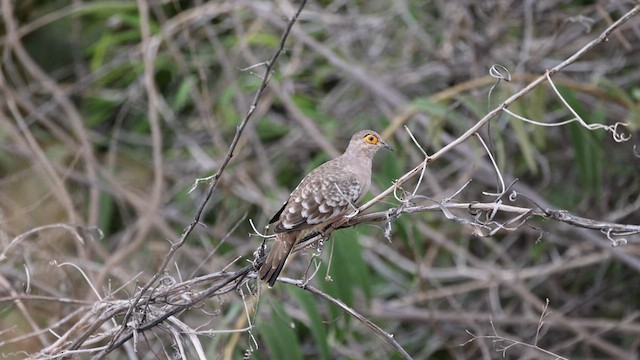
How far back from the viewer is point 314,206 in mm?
3928

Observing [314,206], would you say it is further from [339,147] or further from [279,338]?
[339,147]

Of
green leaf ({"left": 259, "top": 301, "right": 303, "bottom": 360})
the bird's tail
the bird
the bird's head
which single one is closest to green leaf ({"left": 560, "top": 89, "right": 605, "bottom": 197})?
the bird's head

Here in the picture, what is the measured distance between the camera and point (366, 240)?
6.57m

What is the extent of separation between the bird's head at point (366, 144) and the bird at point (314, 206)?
0.32 meters

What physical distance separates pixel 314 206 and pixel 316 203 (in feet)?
0.06

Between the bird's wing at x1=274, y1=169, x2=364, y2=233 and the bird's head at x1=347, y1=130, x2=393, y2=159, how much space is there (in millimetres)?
631

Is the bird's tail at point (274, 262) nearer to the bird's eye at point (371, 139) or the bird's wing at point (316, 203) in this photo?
the bird's wing at point (316, 203)

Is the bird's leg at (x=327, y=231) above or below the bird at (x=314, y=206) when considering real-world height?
below

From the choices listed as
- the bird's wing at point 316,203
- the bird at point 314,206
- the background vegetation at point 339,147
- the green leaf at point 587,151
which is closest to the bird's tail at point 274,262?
the bird at point 314,206

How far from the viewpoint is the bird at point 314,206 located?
3.63 meters

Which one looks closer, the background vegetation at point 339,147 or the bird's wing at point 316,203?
the bird's wing at point 316,203

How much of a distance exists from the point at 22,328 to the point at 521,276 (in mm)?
3224

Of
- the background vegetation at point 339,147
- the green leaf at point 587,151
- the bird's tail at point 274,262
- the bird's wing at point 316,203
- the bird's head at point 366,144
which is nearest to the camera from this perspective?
the bird's tail at point 274,262

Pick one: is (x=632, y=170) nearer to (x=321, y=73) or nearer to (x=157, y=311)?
(x=321, y=73)
